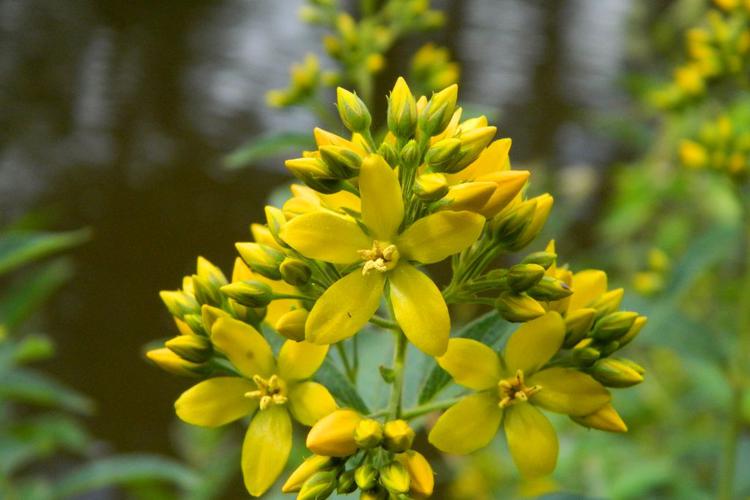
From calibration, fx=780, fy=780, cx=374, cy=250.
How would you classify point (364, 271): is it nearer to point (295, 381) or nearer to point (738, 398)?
point (295, 381)

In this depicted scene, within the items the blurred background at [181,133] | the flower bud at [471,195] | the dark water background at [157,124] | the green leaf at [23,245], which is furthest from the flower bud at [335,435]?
the dark water background at [157,124]

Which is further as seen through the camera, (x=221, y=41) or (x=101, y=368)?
(x=221, y=41)

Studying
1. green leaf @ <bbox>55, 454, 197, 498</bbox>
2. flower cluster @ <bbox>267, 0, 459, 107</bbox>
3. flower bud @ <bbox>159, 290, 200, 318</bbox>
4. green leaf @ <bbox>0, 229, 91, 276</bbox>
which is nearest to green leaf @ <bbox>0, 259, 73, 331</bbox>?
green leaf @ <bbox>0, 229, 91, 276</bbox>

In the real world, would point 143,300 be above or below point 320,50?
below

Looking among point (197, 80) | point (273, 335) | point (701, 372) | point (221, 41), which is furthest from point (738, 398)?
point (221, 41)

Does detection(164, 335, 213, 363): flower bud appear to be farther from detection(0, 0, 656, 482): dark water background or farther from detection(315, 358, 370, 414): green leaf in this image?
detection(0, 0, 656, 482): dark water background

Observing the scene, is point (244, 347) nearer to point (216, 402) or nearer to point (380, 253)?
point (216, 402)

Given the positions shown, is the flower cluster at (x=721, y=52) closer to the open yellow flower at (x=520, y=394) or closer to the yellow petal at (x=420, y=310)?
the open yellow flower at (x=520, y=394)
